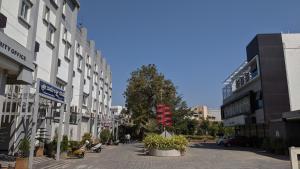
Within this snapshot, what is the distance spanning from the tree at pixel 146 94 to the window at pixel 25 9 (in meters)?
31.2

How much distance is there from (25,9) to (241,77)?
113 ft

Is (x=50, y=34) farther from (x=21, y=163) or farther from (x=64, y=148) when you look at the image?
(x=21, y=163)

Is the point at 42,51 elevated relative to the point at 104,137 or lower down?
elevated

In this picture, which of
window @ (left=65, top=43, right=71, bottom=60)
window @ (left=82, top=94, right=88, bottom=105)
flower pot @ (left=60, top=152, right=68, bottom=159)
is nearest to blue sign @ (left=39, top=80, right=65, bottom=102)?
flower pot @ (left=60, top=152, right=68, bottom=159)

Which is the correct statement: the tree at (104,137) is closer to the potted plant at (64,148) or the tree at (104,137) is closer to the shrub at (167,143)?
the shrub at (167,143)

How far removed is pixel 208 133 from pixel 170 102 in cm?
3774

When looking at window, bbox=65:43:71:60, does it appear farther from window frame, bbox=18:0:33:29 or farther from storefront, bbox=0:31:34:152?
storefront, bbox=0:31:34:152

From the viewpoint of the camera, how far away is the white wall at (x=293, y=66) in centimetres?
3456

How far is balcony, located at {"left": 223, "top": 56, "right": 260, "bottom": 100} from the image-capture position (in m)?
38.3

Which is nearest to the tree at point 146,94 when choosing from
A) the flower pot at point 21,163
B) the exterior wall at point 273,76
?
the exterior wall at point 273,76

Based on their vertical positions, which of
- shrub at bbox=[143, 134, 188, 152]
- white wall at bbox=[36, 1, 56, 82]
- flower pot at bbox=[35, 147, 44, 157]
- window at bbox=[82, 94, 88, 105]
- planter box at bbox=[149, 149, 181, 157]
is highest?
Result: white wall at bbox=[36, 1, 56, 82]

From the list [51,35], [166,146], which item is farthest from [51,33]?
[166,146]

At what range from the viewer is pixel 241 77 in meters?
45.6

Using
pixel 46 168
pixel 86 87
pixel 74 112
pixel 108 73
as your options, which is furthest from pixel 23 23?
pixel 108 73
